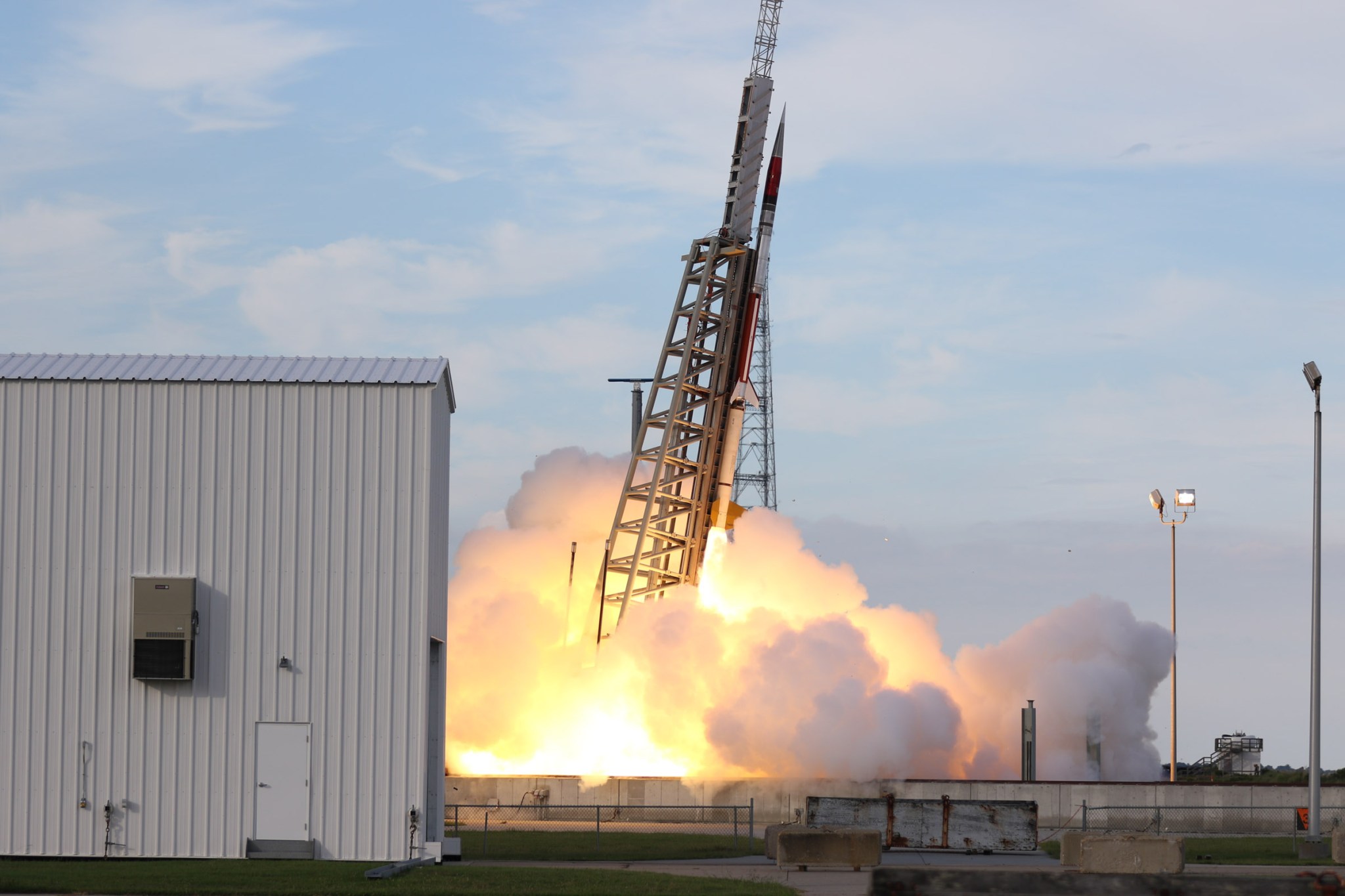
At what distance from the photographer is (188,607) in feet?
90.9

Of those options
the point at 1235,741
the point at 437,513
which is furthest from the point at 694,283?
the point at 1235,741

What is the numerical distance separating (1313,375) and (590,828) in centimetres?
1744

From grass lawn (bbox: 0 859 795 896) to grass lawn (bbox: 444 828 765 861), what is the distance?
3.43 meters

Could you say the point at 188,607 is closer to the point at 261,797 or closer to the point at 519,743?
the point at 261,797

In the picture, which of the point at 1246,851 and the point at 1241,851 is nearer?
the point at 1246,851

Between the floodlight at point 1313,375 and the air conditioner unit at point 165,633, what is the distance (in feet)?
64.9

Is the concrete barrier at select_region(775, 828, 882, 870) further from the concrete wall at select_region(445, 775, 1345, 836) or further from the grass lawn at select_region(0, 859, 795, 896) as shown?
the concrete wall at select_region(445, 775, 1345, 836)

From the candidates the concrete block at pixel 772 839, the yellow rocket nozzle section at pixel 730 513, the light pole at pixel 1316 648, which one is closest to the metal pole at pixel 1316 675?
the light pole at pixel 1316 648

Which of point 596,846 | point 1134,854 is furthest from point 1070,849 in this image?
point 596,846

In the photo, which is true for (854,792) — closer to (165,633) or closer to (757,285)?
(757,285)

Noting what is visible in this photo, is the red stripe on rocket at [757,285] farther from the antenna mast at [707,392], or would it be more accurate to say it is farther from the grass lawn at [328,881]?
the grass lawn at [328,881]

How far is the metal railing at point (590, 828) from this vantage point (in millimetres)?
31125

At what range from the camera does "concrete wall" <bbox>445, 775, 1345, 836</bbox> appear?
3959 centimetres

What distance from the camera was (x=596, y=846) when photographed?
31.5 meters
